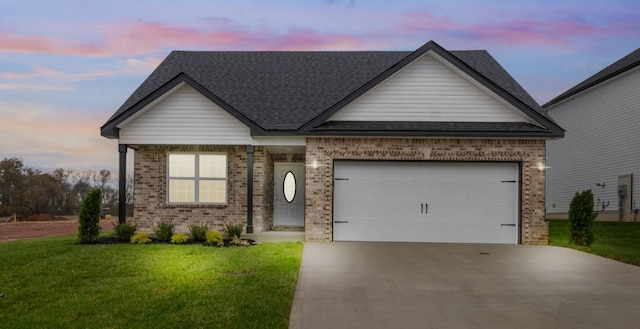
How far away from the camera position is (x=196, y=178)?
17.1 meters

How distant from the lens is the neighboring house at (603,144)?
79.5 feet

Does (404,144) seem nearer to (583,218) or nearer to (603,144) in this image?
(583,218)

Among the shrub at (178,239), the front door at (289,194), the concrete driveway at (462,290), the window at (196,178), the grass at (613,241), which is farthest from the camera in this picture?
the front door at (289,194)

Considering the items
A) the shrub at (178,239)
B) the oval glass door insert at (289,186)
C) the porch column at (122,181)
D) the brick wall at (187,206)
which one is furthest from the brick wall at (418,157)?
the porch column at (122,181)

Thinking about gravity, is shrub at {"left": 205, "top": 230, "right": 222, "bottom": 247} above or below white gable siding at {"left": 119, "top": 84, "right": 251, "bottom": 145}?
below

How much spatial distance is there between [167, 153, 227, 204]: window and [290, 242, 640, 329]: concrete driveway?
5.18 metres

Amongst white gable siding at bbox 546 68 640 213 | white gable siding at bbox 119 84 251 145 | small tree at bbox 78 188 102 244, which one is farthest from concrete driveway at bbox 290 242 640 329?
white gable siding at bbox 546 68 640 213

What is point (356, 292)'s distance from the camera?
28.5 feet

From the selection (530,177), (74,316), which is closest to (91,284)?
(74,316)

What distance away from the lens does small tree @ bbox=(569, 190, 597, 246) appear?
1479 cm

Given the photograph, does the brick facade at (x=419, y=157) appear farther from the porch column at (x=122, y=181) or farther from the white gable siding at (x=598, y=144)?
the white gable siding at (x=598, y=144)

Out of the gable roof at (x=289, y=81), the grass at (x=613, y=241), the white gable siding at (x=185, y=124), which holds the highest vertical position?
the gable roof at (x=289, y=81)

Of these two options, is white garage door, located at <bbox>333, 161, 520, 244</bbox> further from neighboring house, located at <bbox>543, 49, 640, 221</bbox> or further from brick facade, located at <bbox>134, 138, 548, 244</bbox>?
neighboring house, located at <bbox>543, 49, 640, 221</bbox>

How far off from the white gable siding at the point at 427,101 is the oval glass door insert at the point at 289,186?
3.81 metres
